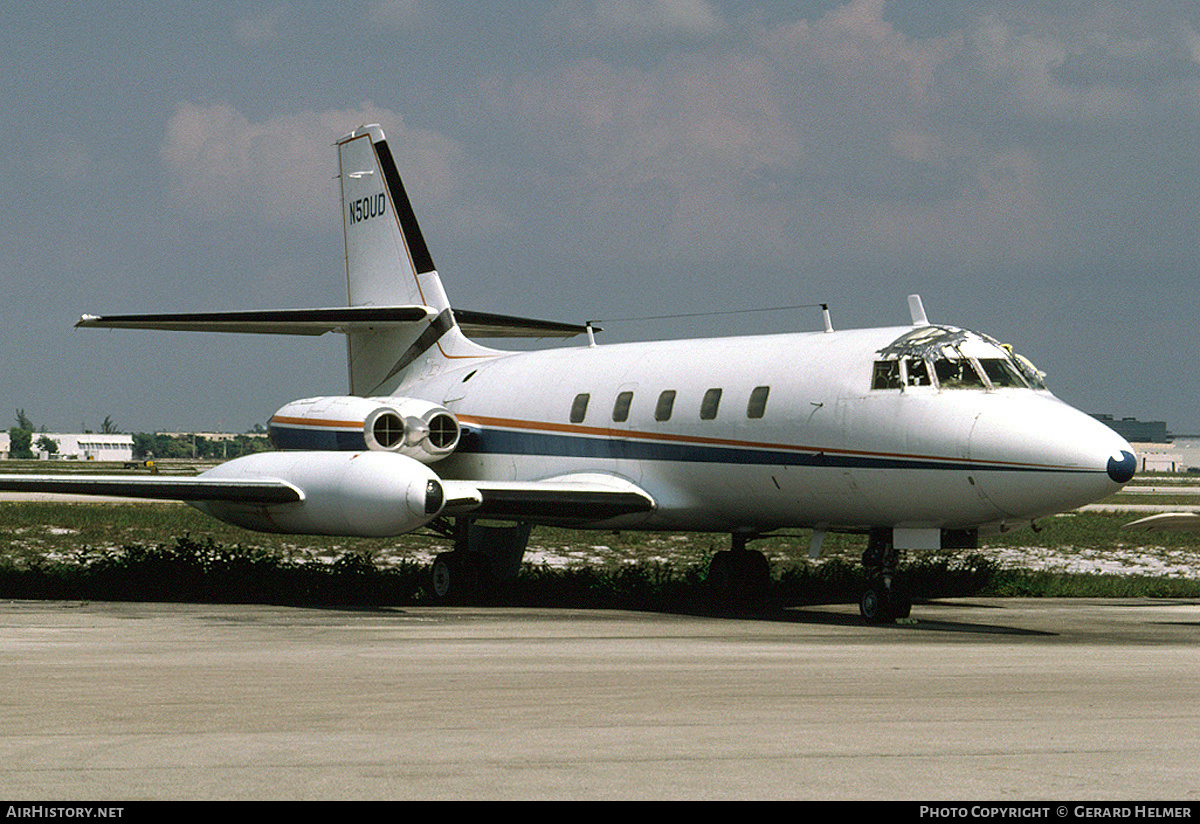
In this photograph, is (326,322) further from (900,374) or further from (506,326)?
(900,374)

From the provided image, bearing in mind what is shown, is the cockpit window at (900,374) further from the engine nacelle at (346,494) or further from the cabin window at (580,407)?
the engine nacelle at (346,494)

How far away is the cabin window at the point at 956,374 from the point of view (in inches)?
643

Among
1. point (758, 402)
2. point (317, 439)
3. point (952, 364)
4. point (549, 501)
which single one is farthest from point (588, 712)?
point (317, 439)

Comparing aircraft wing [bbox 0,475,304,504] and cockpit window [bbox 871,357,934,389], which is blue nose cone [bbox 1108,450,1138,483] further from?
aircraft wing [bbox 0,475,304,504]

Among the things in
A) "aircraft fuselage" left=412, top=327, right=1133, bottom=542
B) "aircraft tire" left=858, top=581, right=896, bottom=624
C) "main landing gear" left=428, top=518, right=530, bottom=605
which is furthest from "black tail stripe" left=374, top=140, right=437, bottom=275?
"aircraft tire" left=858, top=581, right=896, bottom=624

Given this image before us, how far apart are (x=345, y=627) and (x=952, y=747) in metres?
8.87

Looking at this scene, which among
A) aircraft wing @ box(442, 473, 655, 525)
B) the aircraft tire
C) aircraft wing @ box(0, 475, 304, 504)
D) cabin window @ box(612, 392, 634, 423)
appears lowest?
the aircraft tire

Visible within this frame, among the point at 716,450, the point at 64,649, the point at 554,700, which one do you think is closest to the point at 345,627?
the point at 64,649

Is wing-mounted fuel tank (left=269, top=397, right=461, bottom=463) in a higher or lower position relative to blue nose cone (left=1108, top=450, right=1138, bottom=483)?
higher

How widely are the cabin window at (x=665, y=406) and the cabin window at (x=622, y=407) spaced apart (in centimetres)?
56

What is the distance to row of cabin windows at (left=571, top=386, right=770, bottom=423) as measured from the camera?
1797 centimetres

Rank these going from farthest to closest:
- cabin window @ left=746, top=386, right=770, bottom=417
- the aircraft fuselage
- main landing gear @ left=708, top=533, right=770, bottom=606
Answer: main landing gear @ left=708, top=533, right=770, bottom=606 < cabin window @ left=746, top=386, right=770, bottom=417 < the aircraft fuselage
